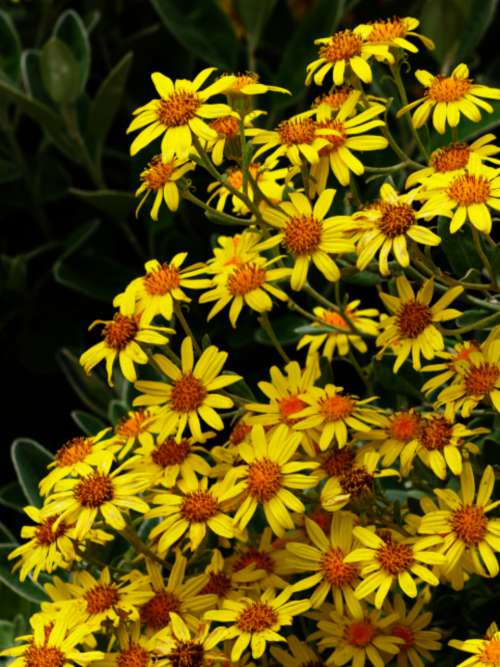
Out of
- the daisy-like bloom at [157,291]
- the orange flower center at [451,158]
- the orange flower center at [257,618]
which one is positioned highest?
the orange flower center at [451,158]

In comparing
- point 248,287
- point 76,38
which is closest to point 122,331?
point 248,287

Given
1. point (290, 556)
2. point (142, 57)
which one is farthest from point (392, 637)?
point (142, 57)

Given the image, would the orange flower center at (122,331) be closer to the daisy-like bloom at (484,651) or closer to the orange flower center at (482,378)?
the orange flower center at (482,378)

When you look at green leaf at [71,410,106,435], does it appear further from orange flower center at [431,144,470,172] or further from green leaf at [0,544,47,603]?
orange flower center at [431,144,470,172]

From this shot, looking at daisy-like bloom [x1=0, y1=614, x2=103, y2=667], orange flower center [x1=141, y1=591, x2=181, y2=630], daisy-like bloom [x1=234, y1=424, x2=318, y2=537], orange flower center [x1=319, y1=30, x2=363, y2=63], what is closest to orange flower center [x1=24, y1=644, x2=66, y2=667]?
daisy-like bloom [x1=0, y1=614, x2=103, y2=667]

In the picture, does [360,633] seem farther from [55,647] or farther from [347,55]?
[347,55]

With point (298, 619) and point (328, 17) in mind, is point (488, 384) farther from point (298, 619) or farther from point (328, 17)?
point (328, 17)

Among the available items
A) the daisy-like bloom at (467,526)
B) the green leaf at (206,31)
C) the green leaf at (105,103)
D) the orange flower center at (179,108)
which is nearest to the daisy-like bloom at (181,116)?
the orange flower center at (179,108)
